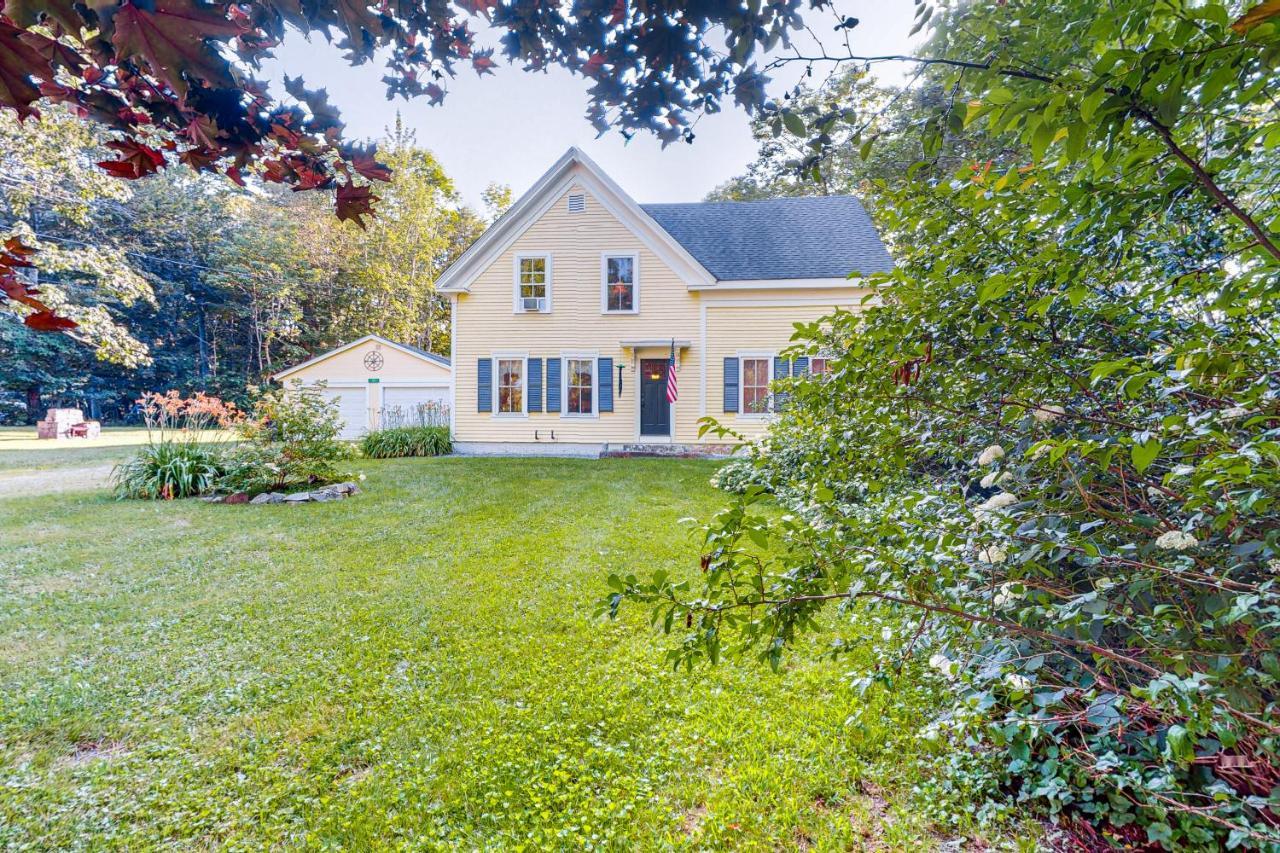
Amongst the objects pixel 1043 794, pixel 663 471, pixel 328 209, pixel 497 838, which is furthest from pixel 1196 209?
pixel 328 209

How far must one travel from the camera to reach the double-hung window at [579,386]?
12.4 metres

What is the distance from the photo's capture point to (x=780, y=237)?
42.4 feet

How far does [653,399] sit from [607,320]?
215 centimetres

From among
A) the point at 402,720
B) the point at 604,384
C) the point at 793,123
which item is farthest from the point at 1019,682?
the point at 604,384

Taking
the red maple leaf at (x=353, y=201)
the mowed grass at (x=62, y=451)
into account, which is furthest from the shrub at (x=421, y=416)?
the red maple leaf at (x=353, y=201)

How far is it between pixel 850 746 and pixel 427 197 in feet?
75.7

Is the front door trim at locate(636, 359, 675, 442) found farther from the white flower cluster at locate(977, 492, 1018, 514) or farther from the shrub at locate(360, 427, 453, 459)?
the white flower cluster at locate(977, 492, 1018, 514)

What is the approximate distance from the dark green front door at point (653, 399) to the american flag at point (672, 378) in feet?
1.15

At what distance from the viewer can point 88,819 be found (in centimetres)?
172

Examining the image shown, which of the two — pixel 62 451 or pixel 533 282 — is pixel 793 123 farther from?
pixel 62 451

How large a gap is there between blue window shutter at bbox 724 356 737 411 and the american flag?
1.13 m

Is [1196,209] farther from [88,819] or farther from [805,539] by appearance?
[88,819]

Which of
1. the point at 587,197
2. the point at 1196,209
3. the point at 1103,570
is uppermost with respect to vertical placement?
the point at 587,197

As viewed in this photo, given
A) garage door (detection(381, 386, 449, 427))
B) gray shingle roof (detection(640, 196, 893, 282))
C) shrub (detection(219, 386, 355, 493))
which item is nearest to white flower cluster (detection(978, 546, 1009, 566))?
shrub (detection(219, 386, 355, 493))
